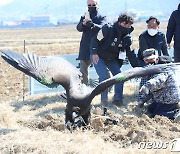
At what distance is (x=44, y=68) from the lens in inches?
292

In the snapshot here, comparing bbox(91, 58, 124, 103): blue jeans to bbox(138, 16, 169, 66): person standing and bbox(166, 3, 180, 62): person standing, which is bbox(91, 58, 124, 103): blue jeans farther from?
bbox(166, 3, 180, 62): person standing

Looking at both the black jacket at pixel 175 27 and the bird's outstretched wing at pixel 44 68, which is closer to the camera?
the bird's outstretched wing at pixel 44 68

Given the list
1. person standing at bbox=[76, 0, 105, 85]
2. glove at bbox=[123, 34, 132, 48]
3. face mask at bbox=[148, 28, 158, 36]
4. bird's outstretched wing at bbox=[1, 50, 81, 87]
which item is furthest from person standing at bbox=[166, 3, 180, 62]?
bird's outstretched wing at bbox=[1, 50, 81, 87]

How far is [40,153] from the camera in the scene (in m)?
5.72

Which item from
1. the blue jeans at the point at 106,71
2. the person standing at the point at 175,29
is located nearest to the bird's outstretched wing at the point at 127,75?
the blue jeans at the point at 106,71

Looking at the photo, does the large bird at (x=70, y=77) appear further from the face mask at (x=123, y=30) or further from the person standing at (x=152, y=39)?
the person standing at (x=152, y=39)

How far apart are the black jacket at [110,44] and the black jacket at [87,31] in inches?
18.2

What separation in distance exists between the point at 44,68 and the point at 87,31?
6.69 ft

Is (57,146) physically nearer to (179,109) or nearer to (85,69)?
(179,109)

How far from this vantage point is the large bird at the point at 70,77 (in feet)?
21.9

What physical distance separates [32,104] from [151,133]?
11.5ft

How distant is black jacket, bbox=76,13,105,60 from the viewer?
8977 millimetres

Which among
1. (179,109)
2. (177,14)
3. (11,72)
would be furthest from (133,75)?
(11,72)

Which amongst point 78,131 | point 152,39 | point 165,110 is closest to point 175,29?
point 152,39
